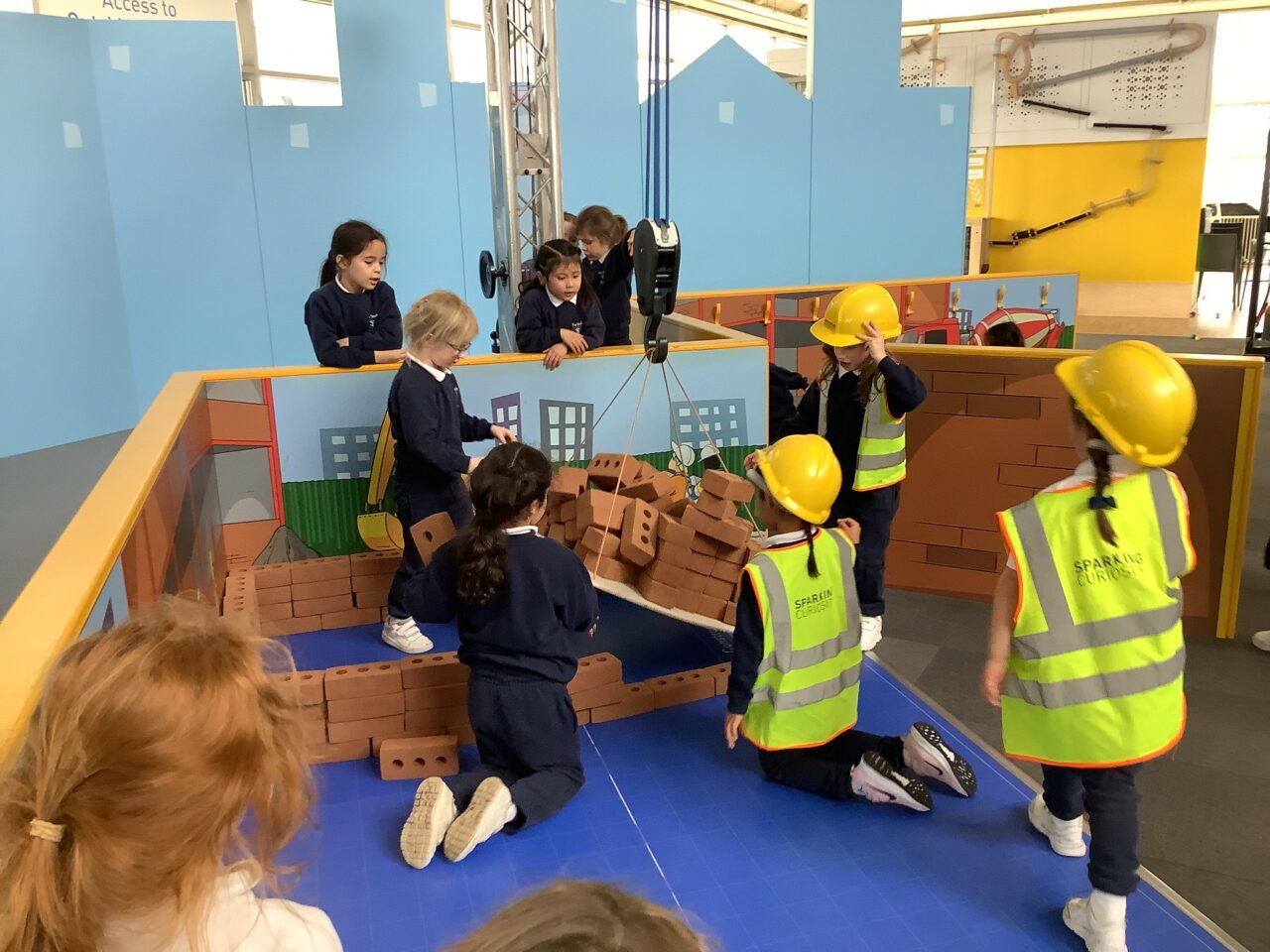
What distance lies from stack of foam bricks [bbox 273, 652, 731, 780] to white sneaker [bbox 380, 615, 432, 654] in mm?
714

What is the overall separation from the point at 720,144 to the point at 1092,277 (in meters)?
10.8

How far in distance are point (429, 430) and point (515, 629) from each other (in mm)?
1379

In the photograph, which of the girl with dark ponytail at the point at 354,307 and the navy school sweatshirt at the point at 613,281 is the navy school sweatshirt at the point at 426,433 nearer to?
the girl with dark ponytail at the point at 354,307

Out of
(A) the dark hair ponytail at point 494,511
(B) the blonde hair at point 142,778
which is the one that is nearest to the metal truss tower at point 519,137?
(A) the dark hair ponytail at point 494,511

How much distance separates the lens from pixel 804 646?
327 centimetres

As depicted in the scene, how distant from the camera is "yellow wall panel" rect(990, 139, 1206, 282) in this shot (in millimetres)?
17031

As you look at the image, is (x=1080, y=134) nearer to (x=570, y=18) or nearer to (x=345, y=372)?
(x=570, y=18)

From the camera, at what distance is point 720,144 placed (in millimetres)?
10172

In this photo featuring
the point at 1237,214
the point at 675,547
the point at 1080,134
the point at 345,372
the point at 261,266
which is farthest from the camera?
the point at 1080,134

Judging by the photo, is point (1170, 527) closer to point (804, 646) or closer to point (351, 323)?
point (804, 646)

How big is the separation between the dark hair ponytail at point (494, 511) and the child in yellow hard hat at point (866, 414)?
66.3 inches

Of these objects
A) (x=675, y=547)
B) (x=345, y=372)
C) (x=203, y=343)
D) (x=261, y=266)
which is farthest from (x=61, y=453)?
(x=675, y=547)

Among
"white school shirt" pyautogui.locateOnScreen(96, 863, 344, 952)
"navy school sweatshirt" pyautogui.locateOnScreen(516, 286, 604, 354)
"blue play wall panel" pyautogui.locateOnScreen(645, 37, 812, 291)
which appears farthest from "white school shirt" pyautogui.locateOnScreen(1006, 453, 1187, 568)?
"blue play wall panel" pyautogui.locateOnScreen(645, 37, 812, 291)

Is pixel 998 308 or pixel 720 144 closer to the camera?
pixel 998 308
